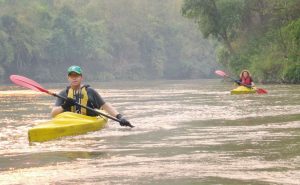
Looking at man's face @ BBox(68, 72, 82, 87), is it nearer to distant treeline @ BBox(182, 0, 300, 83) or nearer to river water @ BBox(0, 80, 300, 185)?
river water @ BBox(0, 80, 300, 185)

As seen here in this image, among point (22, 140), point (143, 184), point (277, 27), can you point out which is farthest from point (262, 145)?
point (277, 27)

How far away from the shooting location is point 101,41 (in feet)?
314

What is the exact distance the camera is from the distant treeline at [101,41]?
7650 centimetres

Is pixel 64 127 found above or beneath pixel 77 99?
beneath

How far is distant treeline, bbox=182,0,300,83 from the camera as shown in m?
43.2

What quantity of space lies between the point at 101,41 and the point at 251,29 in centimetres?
4585

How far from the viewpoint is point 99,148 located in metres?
9.65

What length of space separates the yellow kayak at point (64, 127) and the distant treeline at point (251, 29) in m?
30.3

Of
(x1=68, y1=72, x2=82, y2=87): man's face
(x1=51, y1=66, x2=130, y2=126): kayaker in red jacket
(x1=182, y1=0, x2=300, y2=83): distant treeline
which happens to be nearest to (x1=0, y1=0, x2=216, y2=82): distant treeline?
(x1=182, y1=0, x2=300, y2=83): distant treeline

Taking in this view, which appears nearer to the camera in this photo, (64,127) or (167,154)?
(167,154)

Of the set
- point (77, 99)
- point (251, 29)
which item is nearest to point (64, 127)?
point (77, 99)

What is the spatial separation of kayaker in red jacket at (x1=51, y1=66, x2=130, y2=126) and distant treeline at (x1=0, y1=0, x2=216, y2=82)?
5955cm

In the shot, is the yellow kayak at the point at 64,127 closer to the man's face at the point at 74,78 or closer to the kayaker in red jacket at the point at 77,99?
the kayaker in red jacket at the point at 77,99

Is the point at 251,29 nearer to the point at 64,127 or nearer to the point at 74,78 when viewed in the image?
the point at 74,78
